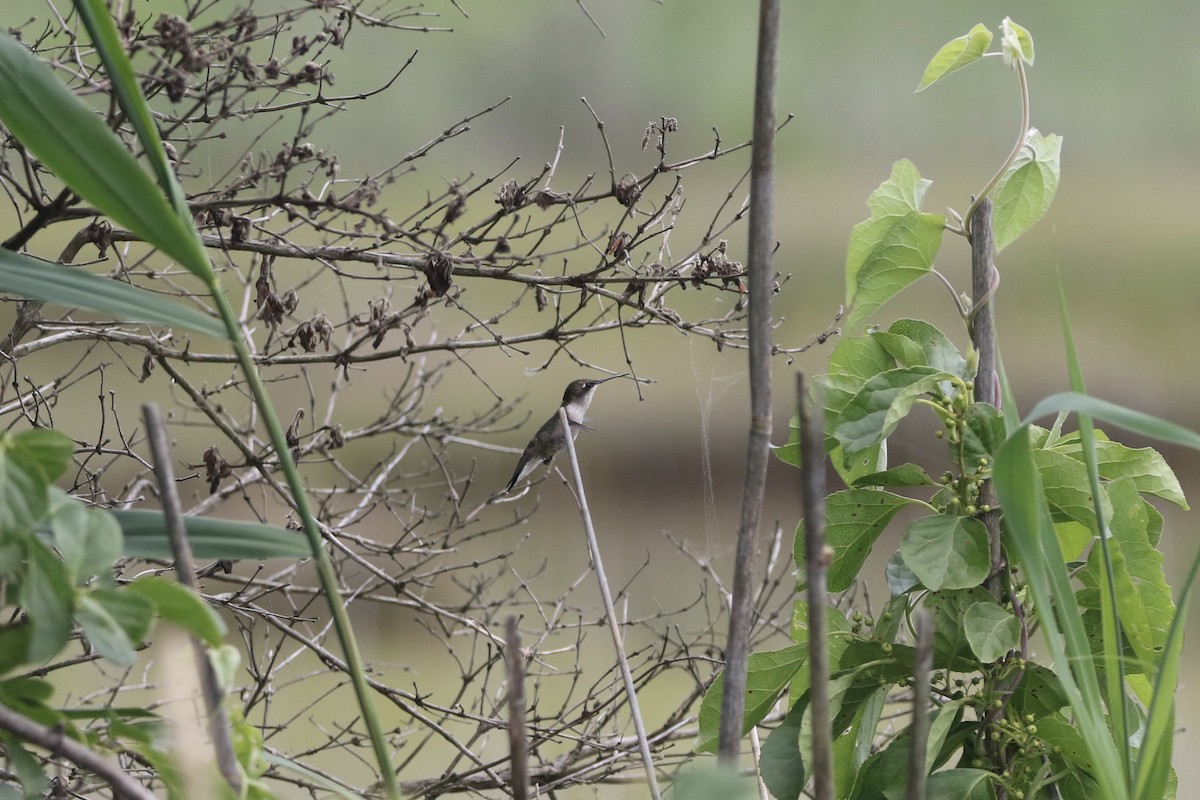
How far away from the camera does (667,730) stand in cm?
126

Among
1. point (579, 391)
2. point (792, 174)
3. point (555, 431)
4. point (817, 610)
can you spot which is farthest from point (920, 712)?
point (792, 174)

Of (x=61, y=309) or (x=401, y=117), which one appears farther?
(x=401, y=117)

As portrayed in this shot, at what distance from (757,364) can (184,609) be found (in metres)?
0.25

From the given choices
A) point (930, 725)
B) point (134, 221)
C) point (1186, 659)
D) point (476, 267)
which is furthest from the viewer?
point (1186, 659)

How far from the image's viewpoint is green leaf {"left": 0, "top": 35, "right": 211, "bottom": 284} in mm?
421

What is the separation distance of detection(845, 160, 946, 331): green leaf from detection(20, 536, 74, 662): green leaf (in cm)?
50

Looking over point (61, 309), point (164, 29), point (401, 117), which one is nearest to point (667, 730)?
point (164, 29)

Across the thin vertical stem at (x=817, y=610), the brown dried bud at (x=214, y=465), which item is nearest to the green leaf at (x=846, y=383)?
the thin vertical stem at (x=817, y=610)

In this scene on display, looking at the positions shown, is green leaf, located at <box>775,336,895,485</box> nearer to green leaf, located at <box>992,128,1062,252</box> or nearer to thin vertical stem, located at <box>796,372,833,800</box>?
green leaf, located at <box>992,128,1062,252</box>

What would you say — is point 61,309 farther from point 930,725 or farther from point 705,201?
point 705,201

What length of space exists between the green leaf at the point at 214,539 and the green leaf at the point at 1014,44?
532mm

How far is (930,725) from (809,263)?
8.78 feet

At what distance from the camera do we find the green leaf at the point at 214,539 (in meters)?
0.44

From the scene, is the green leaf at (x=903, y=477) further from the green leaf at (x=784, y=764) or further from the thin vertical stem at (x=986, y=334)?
the green leaf at (x=784, y=764)
